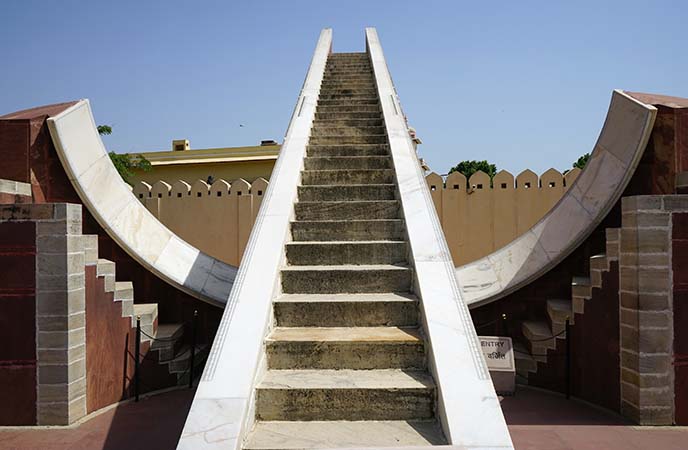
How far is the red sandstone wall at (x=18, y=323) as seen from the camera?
425 centimetres

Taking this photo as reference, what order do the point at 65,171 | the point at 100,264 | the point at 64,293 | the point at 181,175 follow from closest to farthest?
the point at 64,293 < the point at 100,264 < the point at 65,171 < the point at 181,175

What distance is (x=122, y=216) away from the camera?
18.4 ft

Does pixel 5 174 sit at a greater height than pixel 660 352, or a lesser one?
greater

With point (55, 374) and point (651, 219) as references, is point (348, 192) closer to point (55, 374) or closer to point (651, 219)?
point (651, 219)

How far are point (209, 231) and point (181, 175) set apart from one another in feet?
22.3

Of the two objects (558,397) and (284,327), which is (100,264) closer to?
(284,327)

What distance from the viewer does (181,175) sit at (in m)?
15.3

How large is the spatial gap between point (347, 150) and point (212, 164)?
386 inches

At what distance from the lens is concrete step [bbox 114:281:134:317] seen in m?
4.97

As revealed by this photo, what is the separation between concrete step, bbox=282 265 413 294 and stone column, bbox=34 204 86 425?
5.50 ft

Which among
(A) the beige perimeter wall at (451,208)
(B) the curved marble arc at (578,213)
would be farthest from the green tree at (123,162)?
(B) the curved marble arc at (578,213)

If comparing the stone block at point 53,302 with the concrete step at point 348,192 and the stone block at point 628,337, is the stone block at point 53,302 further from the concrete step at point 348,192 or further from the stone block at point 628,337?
the stone block at point 628,337

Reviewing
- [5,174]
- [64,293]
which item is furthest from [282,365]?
[5,174]

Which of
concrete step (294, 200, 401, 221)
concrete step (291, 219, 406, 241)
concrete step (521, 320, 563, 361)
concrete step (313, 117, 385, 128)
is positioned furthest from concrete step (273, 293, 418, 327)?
concrete step (313, 117, 385, 128)
